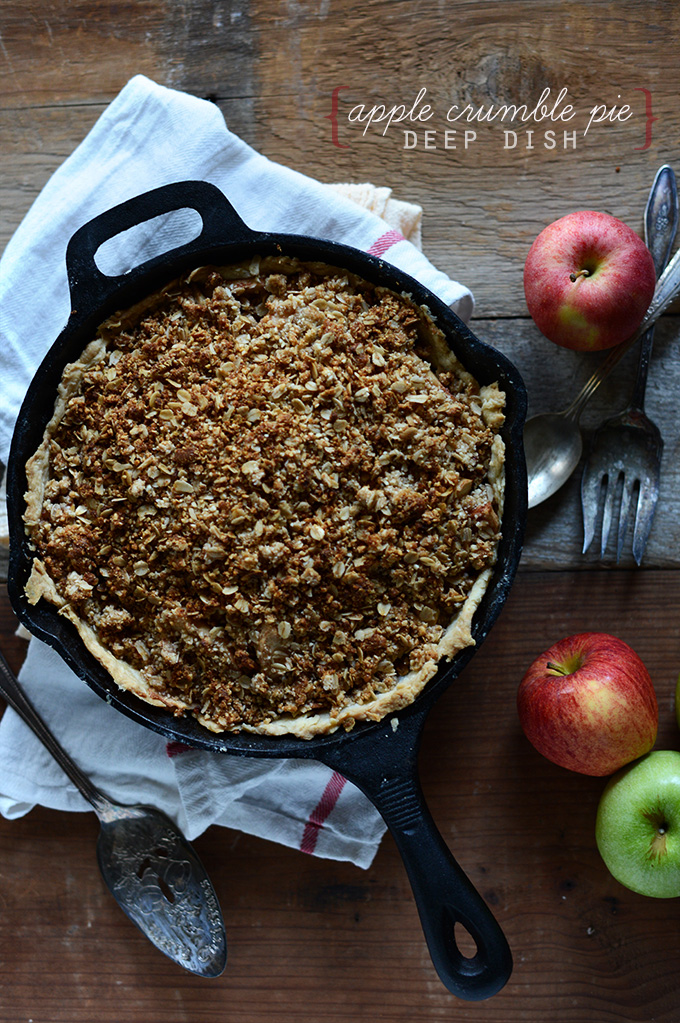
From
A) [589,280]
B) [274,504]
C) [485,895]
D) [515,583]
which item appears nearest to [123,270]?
[274,504]

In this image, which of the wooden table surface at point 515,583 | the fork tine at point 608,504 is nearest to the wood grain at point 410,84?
the wooden table surface at point 515,583

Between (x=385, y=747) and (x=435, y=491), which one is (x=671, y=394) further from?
(x=385, y=747)

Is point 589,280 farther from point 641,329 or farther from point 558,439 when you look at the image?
point 558,439

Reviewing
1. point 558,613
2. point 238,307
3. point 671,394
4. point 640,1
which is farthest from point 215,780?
point 640,1

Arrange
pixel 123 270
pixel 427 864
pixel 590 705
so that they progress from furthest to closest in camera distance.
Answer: pixel 123 270, pixel 590 705, pixel 427 864

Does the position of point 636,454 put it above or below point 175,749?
above

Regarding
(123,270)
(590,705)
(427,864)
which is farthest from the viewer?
(123,270)

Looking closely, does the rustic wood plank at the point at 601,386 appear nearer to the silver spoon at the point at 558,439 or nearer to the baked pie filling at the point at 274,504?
the silver spoon at the point at 558,439

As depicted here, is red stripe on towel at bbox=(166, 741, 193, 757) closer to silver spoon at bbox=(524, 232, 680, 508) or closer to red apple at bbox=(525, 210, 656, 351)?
silver spoon at bbox=(524, 232, 680, 508)
